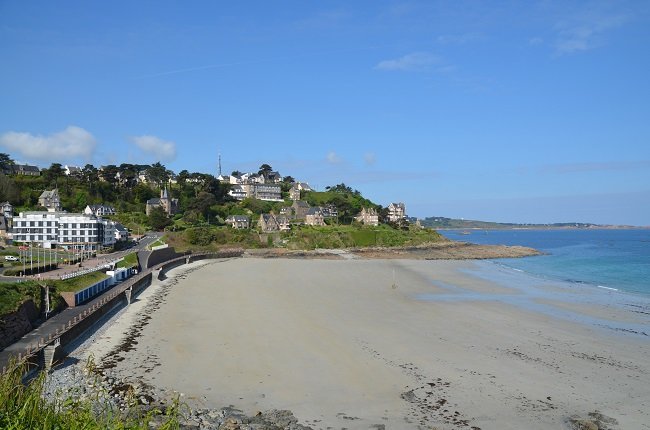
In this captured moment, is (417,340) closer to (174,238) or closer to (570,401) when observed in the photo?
(570,401)

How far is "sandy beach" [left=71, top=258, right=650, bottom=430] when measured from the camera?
13.5 metres

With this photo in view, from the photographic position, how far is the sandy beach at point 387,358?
1348 centimetres

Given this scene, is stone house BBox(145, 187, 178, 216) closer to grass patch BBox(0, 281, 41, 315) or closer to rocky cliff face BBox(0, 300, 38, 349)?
grass patch BBox(0, 281, 41, 315)

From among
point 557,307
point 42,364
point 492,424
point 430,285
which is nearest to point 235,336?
point 42,364

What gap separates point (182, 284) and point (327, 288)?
10.5 m

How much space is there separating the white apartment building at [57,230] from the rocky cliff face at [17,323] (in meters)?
32.0

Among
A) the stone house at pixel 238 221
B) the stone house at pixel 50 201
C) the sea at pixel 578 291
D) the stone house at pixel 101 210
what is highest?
the stone house at pixel 50 201

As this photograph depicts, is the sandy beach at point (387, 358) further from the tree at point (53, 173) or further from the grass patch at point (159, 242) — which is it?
the tree at point (53, 173)

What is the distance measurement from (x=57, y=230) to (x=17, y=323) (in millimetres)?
36045

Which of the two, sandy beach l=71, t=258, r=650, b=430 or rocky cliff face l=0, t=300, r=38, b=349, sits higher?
rocky cliff face l=0, t=300, r=38, b=349

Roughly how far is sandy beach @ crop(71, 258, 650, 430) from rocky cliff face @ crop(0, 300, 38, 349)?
8.39ft

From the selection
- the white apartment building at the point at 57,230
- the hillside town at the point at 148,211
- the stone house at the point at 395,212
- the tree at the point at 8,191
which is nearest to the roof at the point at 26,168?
the hillside town at the point at 148,211

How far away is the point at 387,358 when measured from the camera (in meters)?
18.0

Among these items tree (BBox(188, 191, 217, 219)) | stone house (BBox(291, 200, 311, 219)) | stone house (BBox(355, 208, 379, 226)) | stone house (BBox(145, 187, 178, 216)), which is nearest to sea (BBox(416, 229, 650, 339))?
stone house (BBox(355, 208, 379, 226))
